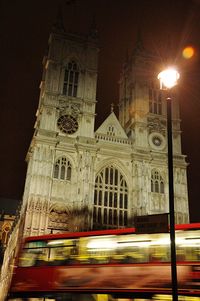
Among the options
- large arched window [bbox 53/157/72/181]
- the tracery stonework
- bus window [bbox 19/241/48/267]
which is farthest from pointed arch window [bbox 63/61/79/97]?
bus window [bbox 19/241/48/267]

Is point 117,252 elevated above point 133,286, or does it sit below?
above

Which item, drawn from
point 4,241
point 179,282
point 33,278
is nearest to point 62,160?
point 33,278

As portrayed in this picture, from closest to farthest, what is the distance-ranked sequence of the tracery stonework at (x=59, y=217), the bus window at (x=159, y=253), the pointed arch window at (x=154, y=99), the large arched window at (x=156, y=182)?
1. the bus window at (x=159, y=253)
2. the tracery stonework at (x=59, y=217)
3. the large arched window at (x=156, y=182)
4. the pointed arch window at (x=154, y=99)

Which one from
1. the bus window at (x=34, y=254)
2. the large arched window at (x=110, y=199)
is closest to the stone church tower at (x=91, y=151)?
the large arched window at (x=110, y=199)

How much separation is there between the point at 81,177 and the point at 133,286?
2322cm

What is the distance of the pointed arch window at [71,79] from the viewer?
130 feet

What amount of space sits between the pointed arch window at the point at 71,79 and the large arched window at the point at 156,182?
43.3 feet

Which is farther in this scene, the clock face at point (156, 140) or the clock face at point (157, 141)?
the clock face at point (156, 140)

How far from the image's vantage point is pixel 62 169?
35469 mm

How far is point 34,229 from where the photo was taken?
102 feet

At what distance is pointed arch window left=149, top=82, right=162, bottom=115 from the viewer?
140 feet

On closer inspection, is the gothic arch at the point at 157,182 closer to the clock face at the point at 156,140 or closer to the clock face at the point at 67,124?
the clock face at the point at 156,140

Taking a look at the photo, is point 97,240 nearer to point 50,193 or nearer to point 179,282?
point 179,282

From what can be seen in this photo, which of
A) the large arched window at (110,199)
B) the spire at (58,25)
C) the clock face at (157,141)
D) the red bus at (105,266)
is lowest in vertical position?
the red bus at (105,266)
